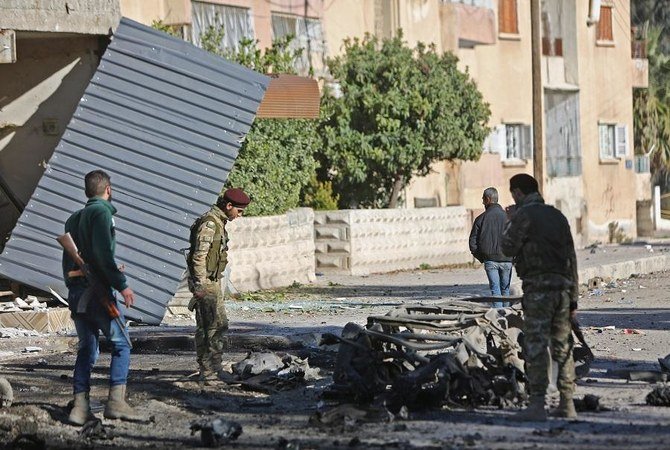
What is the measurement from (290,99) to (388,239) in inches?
318

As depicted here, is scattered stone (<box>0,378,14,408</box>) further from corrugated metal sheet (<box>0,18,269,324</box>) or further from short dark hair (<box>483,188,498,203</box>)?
short dark hair (<box>483,188,498,203</box>)

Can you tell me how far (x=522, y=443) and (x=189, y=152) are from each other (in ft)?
31.9

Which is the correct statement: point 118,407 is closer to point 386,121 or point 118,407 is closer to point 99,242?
point 99,242

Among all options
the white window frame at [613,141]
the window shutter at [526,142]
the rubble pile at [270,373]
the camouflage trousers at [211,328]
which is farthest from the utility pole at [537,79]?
the camouflage trousers at [211,328]

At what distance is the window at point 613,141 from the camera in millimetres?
48812

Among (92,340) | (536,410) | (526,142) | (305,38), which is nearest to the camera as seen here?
(536,410)

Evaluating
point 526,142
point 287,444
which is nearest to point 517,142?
point 526,142

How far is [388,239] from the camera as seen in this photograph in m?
30.9

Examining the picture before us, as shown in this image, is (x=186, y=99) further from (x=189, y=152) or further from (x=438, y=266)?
(x=438, y=266)

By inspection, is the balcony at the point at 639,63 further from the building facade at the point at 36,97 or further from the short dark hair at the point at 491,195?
the short dark hair at the point at 491,195

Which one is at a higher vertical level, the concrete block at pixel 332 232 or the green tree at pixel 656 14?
the green tree at pixel 656 14

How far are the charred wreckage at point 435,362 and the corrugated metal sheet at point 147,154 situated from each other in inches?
240

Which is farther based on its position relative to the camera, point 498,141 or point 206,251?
point 498,141

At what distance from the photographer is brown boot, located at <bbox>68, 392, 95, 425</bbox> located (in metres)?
10.6
